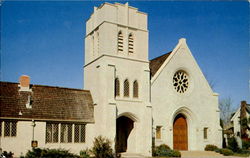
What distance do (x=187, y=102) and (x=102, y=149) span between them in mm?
12756

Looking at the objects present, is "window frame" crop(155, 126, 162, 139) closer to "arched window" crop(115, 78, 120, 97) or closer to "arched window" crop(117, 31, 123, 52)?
"arched window" crop(115, 78, 120, 97)

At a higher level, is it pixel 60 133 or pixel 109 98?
pixel 109 98

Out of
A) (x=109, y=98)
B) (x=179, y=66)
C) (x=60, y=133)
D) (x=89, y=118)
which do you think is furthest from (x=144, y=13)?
(x=60, y=133)

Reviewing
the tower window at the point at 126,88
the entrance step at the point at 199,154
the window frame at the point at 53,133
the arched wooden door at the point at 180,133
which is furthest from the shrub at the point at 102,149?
the arched wooden door at the point at 180,133

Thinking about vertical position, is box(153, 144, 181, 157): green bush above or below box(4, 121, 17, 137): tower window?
below

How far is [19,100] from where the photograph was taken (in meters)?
27.1

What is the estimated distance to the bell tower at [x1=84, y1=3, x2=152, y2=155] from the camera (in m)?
29.0

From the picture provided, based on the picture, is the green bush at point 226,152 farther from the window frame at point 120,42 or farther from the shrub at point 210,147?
the window frame at point 120,42

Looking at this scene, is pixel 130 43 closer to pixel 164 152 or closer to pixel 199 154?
pixel 164 152

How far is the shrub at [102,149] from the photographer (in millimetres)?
26438

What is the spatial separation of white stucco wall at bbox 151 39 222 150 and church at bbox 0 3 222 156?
10 cm

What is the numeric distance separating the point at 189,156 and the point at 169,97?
635cm

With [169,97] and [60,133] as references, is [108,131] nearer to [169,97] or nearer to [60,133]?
[60,133]

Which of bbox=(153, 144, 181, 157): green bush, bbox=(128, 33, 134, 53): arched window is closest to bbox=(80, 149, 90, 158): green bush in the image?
bbox=(153, 144, 181, 157): green bush
